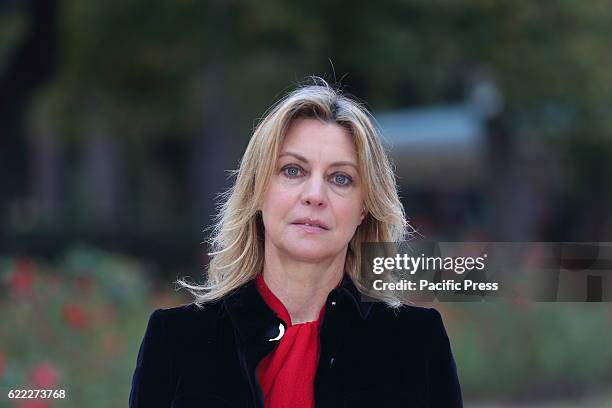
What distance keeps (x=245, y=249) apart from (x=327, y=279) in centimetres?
23

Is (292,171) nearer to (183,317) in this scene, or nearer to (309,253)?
(309,253)

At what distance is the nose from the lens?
2.57 meters

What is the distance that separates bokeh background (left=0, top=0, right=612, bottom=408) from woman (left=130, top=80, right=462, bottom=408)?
3.94 meters

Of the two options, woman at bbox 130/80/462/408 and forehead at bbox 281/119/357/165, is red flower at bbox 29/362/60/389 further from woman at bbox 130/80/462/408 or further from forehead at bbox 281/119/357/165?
forehead at bbox 281/119/357/165

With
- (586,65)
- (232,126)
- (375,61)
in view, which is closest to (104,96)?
(232,126)

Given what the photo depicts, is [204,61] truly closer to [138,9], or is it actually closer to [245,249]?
[138,9]

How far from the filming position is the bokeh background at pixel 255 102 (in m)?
8.08

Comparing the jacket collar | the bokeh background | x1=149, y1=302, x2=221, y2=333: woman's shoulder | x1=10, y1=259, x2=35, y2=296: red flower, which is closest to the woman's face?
the jacket collar

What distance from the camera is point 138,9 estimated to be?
43.0 ft

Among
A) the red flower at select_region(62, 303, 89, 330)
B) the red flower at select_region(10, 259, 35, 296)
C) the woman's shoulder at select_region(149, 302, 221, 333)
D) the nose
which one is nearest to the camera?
the nose

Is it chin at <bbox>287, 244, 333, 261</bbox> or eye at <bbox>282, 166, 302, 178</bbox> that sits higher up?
eye at <bbox>282, 166, 302, 178</bbox>

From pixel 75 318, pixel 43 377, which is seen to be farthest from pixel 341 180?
pixel 75 318

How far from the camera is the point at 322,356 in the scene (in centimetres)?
261

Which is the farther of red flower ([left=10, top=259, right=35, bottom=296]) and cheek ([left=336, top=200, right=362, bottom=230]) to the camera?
red flower ([left=10, top=259, right=35, bottom=296])
